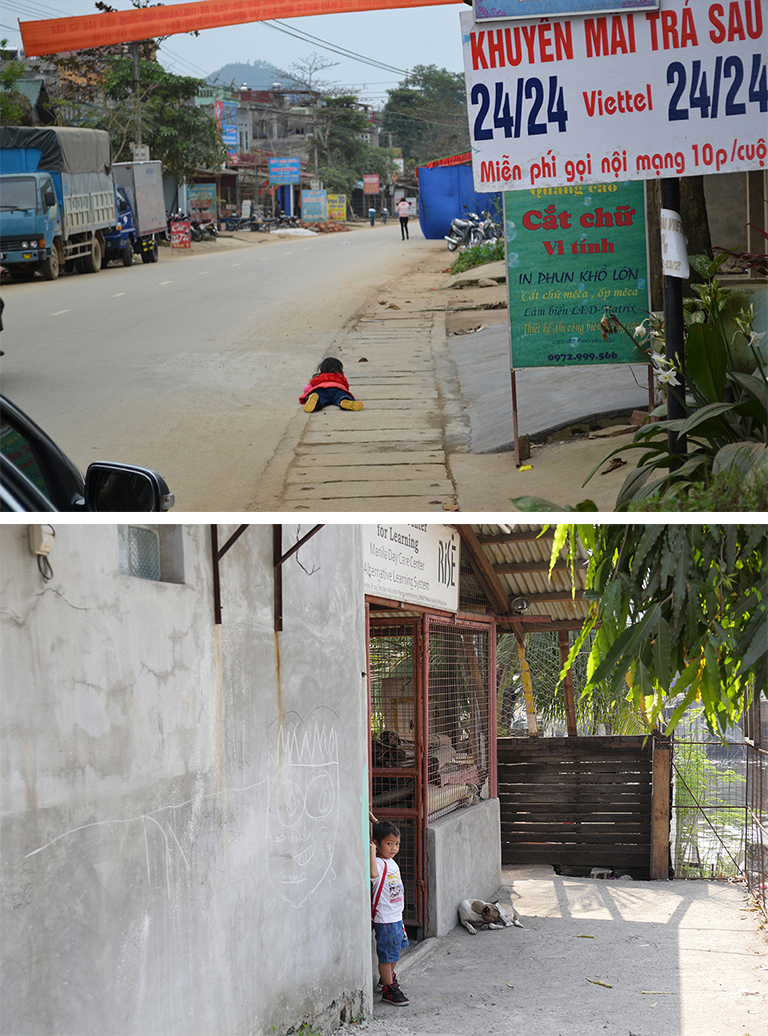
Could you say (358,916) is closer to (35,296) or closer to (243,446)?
(243,446)

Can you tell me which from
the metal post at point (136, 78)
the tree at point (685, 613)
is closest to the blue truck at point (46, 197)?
the metal post at point (136, 78)

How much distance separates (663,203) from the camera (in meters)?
3.83

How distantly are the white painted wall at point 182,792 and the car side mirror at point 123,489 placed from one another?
31 cm

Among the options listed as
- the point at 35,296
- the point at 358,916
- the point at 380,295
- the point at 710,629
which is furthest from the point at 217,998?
the point at 35,296

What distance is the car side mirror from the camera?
2992mm

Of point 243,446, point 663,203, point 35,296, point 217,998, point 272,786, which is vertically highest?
point 35,296

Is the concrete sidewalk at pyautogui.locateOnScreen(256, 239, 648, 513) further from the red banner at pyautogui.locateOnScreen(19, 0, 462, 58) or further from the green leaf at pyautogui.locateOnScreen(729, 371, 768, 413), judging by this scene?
the red banner at pyautogui.locateOnScreen(19, 0, 462, 58)

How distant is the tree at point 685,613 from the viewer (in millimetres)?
2910

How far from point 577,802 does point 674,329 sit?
763 cm

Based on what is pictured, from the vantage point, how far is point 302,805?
540 centimetres

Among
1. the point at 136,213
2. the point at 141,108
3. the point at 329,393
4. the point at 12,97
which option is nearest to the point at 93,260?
the point at 136,213

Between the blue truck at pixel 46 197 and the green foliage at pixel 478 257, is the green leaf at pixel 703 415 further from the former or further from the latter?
the blue truck at pixel 46 197

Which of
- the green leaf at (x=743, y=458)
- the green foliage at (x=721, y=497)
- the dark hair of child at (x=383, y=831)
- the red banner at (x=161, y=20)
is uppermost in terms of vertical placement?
the red banner at (x=161, y=20)

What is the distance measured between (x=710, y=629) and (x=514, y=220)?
125 inches
